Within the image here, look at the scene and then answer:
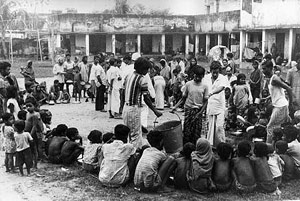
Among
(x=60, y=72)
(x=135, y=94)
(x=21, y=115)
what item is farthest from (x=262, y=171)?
(x=60, y=72)

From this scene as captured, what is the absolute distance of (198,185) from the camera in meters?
5.31

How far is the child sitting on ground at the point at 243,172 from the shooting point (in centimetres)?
527

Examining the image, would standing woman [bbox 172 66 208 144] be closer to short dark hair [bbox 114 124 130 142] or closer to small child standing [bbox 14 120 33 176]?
short dark hair [bbox 114 124 130 142]

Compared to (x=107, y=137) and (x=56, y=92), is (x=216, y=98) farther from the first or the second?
(x=56, y=92)

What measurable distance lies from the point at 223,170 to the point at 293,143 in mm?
1328

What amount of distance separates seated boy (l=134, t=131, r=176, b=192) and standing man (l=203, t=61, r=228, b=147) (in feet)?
5.88

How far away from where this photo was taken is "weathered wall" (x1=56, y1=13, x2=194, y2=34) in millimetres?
30078

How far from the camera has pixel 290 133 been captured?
19.4ft

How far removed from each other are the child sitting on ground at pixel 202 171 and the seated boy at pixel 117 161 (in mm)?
906

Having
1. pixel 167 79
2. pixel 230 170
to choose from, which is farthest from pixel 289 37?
pixel 230 170

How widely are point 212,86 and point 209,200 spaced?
8.06ft

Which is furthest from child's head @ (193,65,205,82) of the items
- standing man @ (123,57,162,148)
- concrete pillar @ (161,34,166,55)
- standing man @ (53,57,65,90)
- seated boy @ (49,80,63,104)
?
concrete pillar @ (161,34,166,55)

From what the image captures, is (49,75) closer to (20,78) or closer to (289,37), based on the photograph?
(20,78)

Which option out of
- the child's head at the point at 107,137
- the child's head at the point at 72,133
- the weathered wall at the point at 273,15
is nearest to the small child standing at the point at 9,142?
the child's head at the point at 72,133
